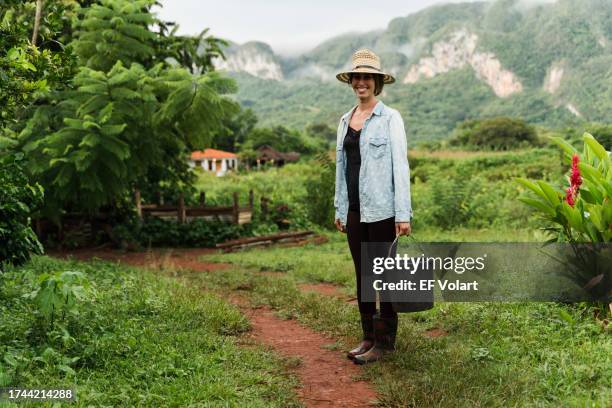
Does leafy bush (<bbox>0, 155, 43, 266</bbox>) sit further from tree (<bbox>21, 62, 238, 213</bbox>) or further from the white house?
the white house

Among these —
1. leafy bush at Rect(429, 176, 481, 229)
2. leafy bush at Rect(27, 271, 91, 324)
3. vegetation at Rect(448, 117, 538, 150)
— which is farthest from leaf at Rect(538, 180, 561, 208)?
vegetation at Rect(448, 117, 538, 150)

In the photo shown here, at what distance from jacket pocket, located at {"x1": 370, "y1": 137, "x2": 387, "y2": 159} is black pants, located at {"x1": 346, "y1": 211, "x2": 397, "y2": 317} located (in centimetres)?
54

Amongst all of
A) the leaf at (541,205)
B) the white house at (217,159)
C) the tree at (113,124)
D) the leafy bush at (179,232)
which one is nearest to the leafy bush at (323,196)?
the leafy bush at (179,232)

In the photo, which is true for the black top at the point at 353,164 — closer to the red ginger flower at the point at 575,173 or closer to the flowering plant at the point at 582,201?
the flowering plant at the point at 582,201

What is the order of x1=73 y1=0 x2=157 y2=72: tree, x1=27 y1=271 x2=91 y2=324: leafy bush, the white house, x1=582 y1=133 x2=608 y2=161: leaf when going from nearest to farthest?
x1=27 y1=271 x2=91 y2=324: leafy bush
x1=582 y1=133 x2=608 y2=161: leaf
x1=73 y1=0 x2=157 y2=72: tree
the white house

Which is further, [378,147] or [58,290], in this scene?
[378,147]

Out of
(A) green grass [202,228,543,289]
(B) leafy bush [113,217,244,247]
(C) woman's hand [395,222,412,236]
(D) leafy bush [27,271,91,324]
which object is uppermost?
(C) woman's hand [395,222,412,236]

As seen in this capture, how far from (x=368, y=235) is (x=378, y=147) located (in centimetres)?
75

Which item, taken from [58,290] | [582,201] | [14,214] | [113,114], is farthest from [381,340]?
[113,114]

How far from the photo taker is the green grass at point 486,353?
4.12 metres

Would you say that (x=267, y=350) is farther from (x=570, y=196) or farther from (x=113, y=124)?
(x=113, y=124)

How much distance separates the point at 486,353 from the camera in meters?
4.96

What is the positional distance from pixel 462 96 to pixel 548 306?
113107mm

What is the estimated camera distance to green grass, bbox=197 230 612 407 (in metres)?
4.12
